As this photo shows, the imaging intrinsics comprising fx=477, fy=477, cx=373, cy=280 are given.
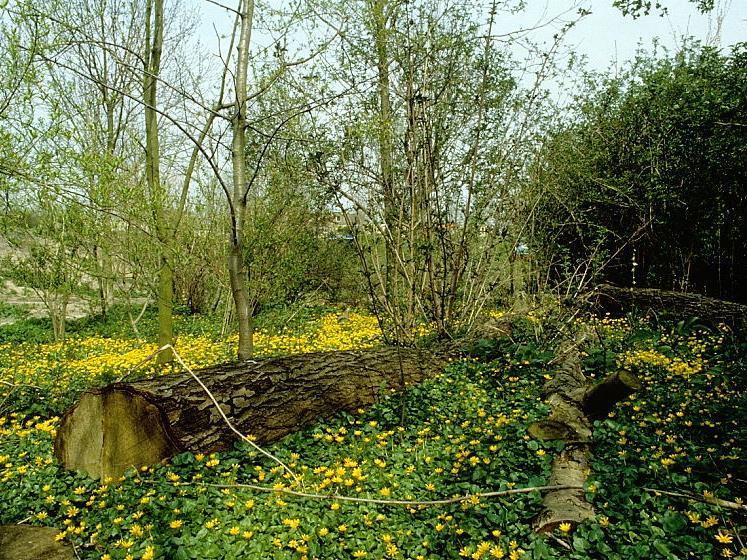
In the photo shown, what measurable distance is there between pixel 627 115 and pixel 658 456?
26.1ft

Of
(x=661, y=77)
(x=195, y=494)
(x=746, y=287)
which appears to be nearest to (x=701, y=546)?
(x=195, y=494)

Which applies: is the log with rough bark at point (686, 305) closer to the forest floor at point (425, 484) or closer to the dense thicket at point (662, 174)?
the dense thicket at point (662, 174)

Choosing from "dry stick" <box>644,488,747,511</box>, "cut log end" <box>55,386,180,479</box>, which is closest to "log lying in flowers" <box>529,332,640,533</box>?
"dry stick" <box>644,488,747,511</box>

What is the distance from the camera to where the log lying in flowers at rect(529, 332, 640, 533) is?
2.46 metres

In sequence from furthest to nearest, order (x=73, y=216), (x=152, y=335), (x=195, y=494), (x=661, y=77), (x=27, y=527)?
(x=152, y=335)
(x=661, y=77)
(x=73, y=216)
(x=195, y=494)
(x=27, y=527)

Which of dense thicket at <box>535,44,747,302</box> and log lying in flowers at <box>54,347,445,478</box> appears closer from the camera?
log lying in flowers at <box>54,347,445,478</box>

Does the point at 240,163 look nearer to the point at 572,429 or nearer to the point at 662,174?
the point at 572,429

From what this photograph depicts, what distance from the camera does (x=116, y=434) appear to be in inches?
121

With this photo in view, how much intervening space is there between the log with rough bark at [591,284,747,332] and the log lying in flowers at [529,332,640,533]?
2026 mm

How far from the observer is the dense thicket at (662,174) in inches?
279

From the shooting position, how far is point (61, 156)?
5.12 m

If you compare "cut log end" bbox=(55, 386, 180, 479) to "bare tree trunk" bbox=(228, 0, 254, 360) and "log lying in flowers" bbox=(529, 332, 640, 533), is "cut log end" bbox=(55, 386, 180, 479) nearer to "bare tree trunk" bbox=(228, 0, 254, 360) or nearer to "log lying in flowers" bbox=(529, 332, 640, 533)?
"bare tree trunk" bbox=(228, 0, 254, 360)

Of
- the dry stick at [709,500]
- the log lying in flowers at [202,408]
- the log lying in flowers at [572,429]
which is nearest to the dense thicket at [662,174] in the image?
the log lying in flowers at [572,429]

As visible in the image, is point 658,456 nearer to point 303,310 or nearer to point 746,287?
point 746,287
